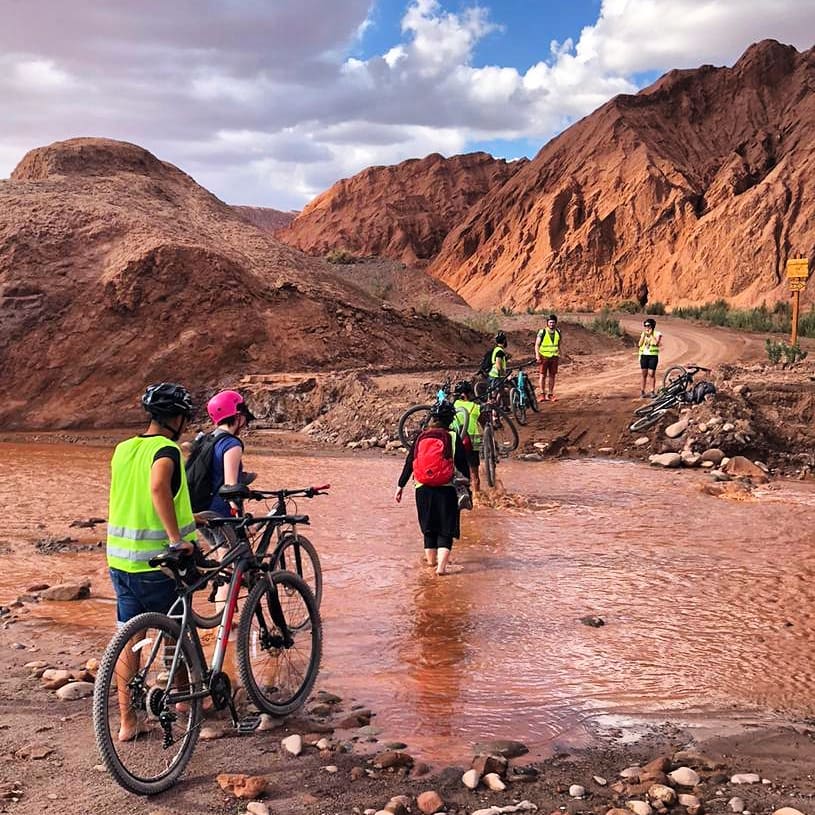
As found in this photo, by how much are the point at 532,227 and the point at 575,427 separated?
159 ft

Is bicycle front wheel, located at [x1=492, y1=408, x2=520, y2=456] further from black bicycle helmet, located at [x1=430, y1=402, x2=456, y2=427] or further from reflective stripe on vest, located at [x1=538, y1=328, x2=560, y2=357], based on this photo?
black bicycle helmet, located at [x1=430, y1=402, x2=456, y2=427]

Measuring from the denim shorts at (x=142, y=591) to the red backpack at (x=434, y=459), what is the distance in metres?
4.04

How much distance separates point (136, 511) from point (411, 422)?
481 inches

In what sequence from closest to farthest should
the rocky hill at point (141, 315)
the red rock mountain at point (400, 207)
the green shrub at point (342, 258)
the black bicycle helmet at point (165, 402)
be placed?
the black bicycle helmet at point (165, 402) → the rocky hill at point (141, 315) → the green shrub at point (342, 258) → the red rock mountain at point (400, 207)

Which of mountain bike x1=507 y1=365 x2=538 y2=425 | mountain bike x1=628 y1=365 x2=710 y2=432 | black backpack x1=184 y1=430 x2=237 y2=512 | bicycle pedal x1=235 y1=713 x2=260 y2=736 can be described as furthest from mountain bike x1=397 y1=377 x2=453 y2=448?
bicycle pedal x1=235 y1=713 x2=260 y2=736

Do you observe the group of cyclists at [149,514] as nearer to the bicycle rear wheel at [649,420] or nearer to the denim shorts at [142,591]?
the denim shorts at [142,591]

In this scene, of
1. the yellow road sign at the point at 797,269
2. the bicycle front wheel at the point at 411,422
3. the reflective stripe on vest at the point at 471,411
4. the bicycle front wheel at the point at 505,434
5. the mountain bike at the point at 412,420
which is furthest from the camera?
the yellow road sign at the point at 797,269

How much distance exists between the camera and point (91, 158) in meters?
30.0

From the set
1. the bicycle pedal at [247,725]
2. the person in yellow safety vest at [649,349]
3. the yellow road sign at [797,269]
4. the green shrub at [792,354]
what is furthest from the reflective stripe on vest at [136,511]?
the yellow road sign at [797,269]

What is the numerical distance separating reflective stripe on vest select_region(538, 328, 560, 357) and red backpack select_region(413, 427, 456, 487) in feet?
33.4

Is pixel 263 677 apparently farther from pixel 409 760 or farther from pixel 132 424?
pixel 132 424

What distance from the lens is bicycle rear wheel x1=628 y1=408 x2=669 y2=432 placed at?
16594 millimetres

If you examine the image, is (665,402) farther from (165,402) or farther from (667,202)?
(667,202)

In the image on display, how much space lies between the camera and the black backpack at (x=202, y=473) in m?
6.02
